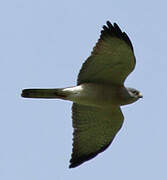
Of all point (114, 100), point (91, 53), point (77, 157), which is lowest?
point (77, 157)

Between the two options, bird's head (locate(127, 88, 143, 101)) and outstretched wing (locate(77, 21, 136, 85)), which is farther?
bird's head (locate(127, 88, 143, 101))

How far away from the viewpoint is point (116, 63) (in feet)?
50.2

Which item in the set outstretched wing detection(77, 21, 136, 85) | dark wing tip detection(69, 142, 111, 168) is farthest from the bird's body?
dark wing tip detection(69, 142, 111, 168)

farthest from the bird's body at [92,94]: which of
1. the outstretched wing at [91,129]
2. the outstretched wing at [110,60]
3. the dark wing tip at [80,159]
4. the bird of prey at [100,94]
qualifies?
the dark wing tip at [80,159]

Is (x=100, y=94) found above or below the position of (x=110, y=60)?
below

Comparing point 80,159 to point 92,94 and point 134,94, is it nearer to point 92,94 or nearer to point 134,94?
point 92,94

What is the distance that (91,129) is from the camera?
16766mm

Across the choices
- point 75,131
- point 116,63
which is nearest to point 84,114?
point 75,131

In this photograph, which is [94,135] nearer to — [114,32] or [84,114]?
[84,114]

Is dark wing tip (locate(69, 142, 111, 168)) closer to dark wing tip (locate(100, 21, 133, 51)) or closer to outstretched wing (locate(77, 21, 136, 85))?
outstretched wing (locate(77, 21, 136, 85))

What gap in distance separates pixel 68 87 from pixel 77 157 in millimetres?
1980

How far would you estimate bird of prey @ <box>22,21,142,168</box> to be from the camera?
15062 millimetres

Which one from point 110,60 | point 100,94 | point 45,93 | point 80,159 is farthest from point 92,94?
point 80,159

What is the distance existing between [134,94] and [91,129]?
1.82m
